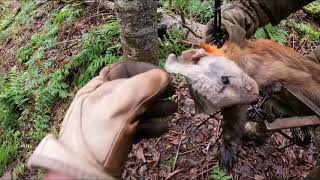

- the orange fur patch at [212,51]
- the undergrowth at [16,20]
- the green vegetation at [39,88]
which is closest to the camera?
the orange fur patch at [212,51]

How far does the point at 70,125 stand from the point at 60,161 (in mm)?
256

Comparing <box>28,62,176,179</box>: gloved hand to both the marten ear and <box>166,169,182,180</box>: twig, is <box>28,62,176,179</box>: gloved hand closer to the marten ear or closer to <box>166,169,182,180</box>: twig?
the marten ear

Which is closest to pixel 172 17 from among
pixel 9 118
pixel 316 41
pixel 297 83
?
pixel 316 41

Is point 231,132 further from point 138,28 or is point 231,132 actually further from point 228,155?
point 138,28

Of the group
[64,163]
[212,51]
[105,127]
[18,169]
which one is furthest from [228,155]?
[18,169]

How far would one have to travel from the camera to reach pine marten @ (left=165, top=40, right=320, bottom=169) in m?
2.10

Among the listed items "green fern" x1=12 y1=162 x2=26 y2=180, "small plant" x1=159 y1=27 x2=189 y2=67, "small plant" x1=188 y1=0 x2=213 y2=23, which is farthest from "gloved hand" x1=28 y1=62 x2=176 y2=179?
"small plant" x1=188 y1=0 x2=213 y2=23

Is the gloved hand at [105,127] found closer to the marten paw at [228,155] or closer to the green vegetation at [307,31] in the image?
the marten paw at [228,155]

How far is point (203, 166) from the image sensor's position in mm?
3947

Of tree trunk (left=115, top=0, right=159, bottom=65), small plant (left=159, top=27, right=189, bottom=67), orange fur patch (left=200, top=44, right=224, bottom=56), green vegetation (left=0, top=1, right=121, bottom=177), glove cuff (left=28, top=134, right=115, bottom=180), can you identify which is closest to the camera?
glove cuff (left=28, top=134, right=115, bottom=180)

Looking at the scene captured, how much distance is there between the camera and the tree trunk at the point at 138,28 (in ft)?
11.5

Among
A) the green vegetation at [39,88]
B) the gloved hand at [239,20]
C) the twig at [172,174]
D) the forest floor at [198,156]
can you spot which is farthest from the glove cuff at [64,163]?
the green vegetation at [39,88]

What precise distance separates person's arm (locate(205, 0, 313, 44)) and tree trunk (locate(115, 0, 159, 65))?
2.39 ft

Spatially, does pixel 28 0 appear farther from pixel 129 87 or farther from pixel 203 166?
pixel 129 87
